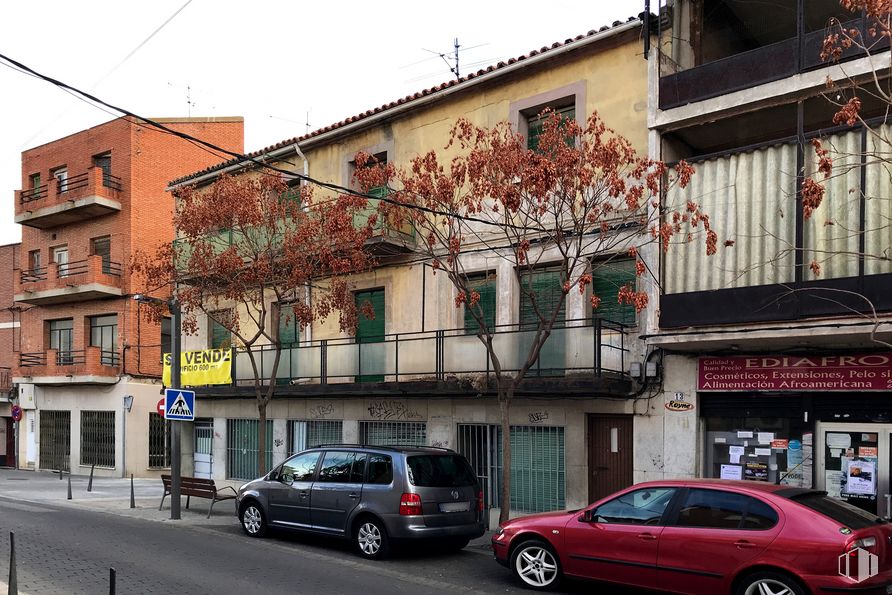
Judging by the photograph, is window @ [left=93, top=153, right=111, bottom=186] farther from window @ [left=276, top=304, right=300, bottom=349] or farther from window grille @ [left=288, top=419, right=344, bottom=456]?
window grille @ [left=288, top=419, right=344, bottom=456]

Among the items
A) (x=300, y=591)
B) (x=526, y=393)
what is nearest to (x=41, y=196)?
(x=526, y=393)

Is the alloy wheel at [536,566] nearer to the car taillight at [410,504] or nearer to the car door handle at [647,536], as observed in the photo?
the car door handle at [647,536]

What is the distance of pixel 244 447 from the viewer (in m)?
21.0

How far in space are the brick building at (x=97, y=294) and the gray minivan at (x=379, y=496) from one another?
16692 millimetres

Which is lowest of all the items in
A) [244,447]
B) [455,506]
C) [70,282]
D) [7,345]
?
[244,447]

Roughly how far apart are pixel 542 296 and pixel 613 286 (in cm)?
155

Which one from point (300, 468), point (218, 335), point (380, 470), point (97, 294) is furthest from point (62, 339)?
point (380, 470)

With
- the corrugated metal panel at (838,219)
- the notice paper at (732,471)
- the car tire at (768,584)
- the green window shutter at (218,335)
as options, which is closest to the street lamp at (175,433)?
the green window shutter at (218,335)

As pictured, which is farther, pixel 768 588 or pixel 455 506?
pixel 455 506

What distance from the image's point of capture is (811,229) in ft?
37.6

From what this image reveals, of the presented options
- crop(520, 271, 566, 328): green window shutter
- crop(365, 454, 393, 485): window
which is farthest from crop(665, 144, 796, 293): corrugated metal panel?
crop(365, 454, 393, 485): window

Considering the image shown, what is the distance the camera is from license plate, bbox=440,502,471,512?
1111cm

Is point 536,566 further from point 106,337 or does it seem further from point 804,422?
point 106,337

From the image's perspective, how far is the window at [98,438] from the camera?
92.7 ft
